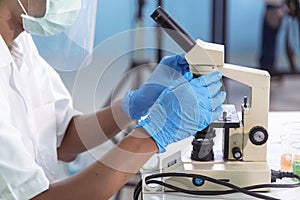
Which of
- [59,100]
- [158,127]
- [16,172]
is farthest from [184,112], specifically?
[59,100]

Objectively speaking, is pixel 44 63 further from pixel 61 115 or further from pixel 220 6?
pixel 220 6

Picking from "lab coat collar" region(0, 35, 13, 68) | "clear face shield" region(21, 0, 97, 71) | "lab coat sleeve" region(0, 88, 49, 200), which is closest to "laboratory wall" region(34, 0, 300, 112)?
"clear face shield" region(21, 0, 97, 71)

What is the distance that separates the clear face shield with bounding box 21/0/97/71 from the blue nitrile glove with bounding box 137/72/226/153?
0.34 meters

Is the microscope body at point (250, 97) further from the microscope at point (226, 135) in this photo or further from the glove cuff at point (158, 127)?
the glove cuff at point (158, 127)

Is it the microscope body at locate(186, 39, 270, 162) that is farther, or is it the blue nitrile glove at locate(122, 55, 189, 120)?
the blue nitrile glove at locate(122, 55, 189, 120)

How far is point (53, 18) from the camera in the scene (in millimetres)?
1333

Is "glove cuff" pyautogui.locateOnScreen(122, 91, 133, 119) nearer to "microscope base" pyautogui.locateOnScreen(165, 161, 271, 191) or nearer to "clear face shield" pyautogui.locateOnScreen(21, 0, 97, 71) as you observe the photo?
"clear face shield" pyautogui.locateOnScreen(21, 0, 97, 71)

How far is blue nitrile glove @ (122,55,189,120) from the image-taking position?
1385 mm

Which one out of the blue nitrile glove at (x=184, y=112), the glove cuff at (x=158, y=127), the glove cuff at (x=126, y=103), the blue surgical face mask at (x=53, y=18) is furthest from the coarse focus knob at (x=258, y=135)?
the blue surgical face mask at (x=53, y=18)

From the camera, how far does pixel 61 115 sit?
1.60 m

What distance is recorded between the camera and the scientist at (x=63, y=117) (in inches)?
44.4

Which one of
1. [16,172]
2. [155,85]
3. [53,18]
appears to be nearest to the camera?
[16,172]

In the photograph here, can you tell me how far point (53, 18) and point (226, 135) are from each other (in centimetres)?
57

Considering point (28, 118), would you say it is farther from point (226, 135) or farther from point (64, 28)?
point (226, 135)
